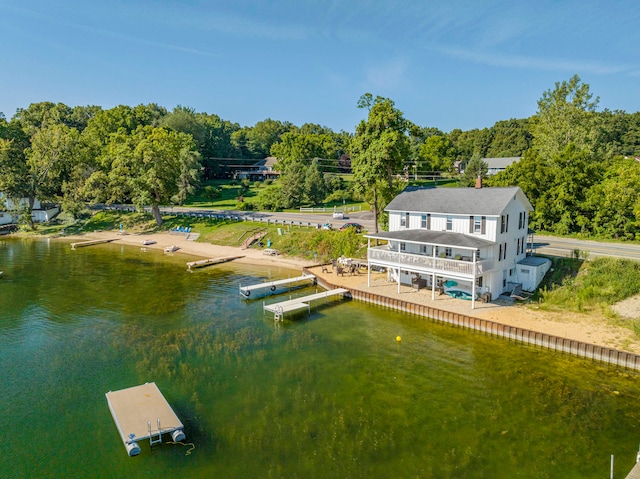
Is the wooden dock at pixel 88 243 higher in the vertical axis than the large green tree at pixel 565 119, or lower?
lower

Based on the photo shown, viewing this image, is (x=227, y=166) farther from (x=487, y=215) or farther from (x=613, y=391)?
(x=613, y=391)

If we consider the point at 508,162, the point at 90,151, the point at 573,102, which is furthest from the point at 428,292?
the point at 508,162

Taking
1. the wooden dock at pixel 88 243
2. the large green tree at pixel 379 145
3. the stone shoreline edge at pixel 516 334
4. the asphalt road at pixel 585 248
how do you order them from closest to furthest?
the stone shoreline edge at pixel 516 334 → the asphalt road at pixel 585 248 → the large green tree at pixel 379 145 → the wooden dock at pixel 88 243

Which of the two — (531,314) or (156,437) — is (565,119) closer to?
(531,314)

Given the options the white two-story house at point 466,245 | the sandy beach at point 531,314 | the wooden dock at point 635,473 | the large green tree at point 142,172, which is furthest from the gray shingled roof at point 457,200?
the large green tree at point 142,172

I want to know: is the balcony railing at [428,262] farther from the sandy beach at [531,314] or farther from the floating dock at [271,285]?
the floating dock at [271,285]
